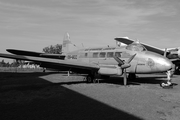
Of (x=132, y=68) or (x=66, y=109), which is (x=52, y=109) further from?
(x=132, y=68)

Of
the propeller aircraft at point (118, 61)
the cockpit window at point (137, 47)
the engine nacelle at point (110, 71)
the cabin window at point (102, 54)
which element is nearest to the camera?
the propeller aircraft at point (118, 61)

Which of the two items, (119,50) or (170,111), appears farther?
(119,50)

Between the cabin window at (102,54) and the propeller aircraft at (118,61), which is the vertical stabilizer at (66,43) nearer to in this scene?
the propeller aircraft at (118,61)

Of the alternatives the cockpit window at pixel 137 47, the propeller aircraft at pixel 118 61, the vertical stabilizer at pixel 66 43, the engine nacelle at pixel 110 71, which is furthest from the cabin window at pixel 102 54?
the vertical stabilizer at pixel 66 43

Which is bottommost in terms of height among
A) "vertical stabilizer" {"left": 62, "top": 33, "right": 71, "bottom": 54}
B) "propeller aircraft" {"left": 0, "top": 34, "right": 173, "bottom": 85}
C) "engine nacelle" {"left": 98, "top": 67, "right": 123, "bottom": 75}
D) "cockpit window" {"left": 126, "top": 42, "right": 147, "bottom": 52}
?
"engine nacelle" {"left": 98, "top": 67, "right": 123, "bottom": 75}

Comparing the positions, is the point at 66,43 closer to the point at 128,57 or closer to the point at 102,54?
the point at 102,54

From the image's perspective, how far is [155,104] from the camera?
718cm

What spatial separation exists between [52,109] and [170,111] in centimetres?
465

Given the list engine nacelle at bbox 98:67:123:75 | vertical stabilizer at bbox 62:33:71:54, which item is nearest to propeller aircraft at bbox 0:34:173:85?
engine nacelle at bbox 98:67:123:75

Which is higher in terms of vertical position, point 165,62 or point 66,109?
point 165,62

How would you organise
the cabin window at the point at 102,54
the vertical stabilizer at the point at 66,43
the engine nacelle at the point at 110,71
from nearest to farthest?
the engine nacelle at the point at 110,71 → the cabin window at the point at 102,54 → the vertical stabilizer at the point at 66,43

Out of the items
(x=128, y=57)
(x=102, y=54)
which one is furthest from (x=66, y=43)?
(x=128, y=57)

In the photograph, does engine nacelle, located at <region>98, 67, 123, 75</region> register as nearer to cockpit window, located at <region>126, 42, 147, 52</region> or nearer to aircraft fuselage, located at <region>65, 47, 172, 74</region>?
aircraft fuselage, located at <region>65, 47, 172, 74</region>

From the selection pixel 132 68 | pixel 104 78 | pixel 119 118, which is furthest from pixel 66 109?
pixel 104 78
